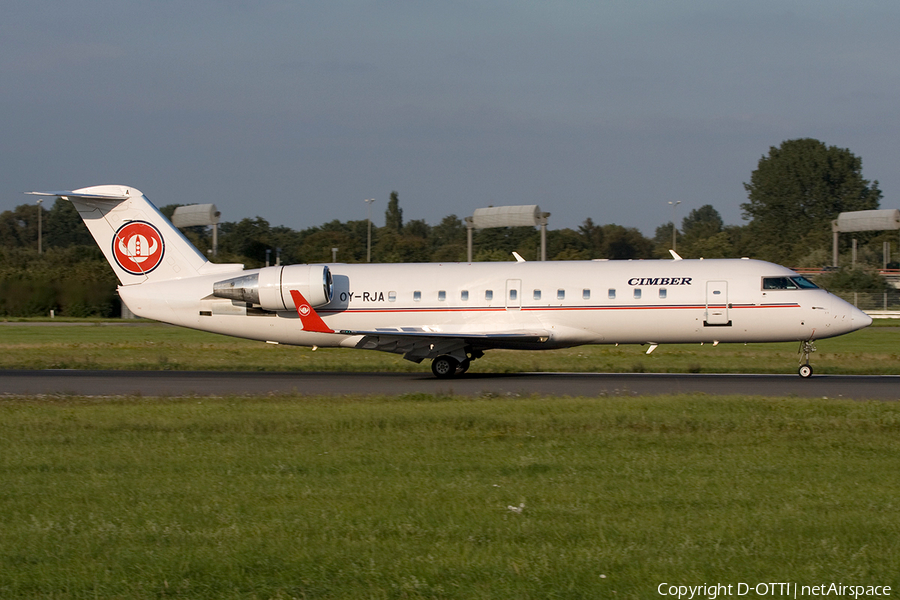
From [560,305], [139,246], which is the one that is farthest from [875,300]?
[139,246]

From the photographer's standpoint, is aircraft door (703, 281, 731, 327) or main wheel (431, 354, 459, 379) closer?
aircraft door (703, 281, 731, 327)

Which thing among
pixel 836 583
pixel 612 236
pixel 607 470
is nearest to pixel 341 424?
pixel 607 470

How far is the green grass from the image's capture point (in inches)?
1000

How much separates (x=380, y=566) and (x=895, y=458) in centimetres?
696

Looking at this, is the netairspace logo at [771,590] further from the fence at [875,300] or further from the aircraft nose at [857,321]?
the fence at [875,300]

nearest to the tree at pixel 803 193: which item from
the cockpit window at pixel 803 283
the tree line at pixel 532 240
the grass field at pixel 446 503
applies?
the tree line at pixel 532 240

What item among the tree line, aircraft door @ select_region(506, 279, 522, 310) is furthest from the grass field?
the tree line

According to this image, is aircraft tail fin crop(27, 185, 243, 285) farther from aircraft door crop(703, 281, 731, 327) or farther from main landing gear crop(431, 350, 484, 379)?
aircraft door crop(703, 281, 731, 327)

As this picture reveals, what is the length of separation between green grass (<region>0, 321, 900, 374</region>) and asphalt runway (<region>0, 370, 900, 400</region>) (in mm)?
2083

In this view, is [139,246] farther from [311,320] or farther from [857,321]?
[857,321]

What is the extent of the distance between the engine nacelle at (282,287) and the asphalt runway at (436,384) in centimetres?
199

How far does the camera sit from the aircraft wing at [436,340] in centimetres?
2138

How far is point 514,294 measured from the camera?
2214cm

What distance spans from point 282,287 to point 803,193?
99.8m
